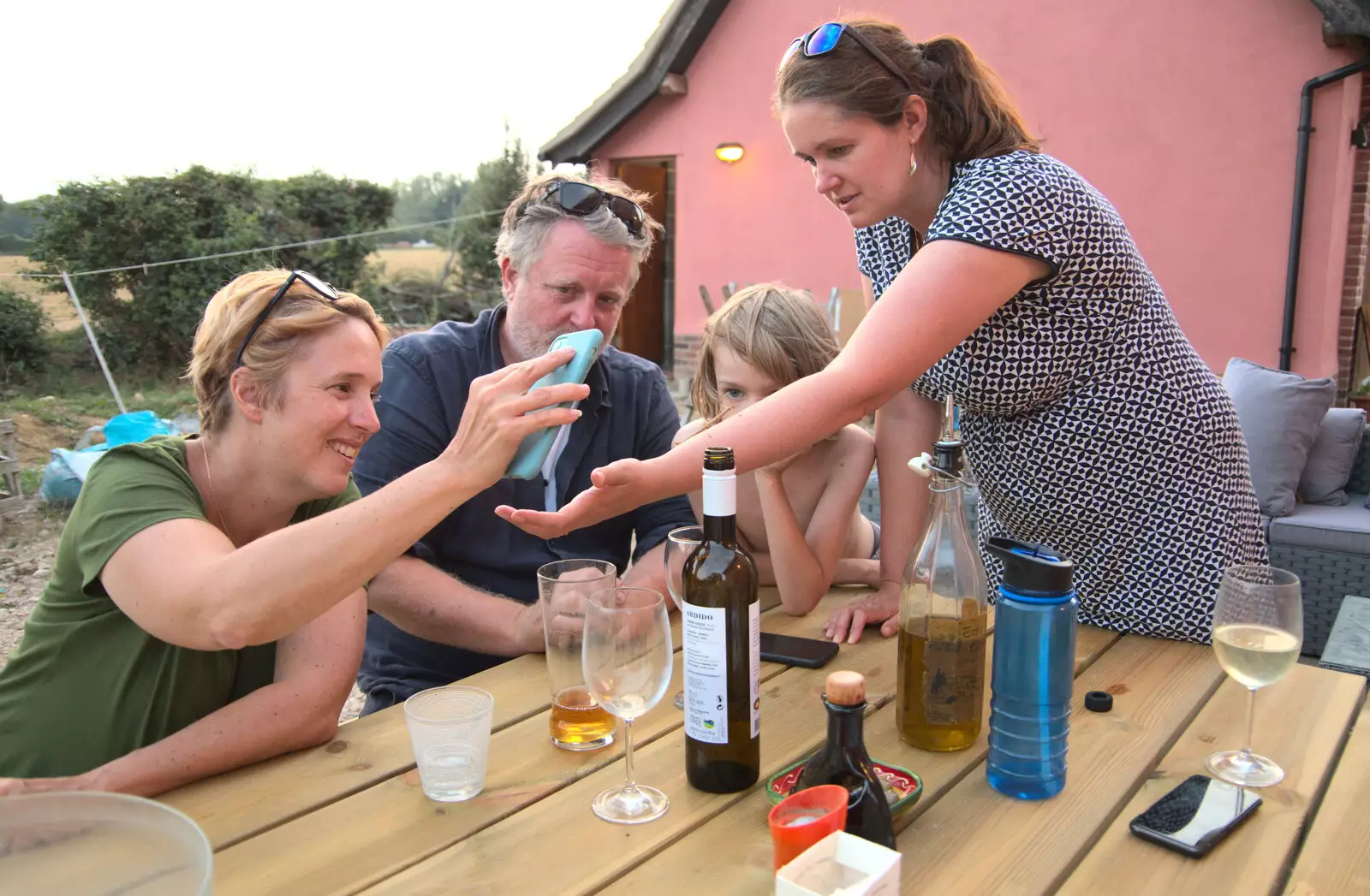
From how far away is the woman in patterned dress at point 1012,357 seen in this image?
149 cm

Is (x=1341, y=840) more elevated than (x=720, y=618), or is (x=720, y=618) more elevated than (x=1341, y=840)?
(x=720, y=618)

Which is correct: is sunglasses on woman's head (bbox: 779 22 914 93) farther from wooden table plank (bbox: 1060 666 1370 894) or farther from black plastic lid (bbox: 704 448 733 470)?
wooden table plank (bbox: 1060 666 1370 894)

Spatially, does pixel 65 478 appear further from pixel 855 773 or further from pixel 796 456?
pixel 855 773

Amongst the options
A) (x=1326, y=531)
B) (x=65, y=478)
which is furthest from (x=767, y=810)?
(x=65, y=478)

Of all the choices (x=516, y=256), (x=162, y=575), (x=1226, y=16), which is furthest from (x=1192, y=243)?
(x=162, y=575)

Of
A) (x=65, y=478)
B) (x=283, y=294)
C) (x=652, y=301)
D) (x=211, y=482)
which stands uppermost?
(x=283, y=294)

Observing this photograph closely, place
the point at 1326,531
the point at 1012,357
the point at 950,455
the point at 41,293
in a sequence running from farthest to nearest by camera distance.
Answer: the point at 41,293
the point at 1326,531
the point at 1012,357
the point at 950,455

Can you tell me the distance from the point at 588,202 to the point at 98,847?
183 centimetres

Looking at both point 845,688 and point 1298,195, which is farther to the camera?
point 1298,195

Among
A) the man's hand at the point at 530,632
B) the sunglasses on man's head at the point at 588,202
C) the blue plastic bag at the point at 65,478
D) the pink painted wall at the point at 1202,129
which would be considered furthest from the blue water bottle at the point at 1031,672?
the pink painted wall at the point at 1202,129

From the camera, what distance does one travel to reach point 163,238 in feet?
28.1

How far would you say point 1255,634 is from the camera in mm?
1219

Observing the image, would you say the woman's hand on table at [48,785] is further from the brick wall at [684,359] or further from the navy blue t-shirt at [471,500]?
the brick wall at [684,359]

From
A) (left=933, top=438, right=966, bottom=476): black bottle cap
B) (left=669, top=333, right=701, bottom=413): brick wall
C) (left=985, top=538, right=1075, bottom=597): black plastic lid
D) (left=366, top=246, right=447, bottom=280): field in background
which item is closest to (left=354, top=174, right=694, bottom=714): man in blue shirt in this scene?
(left=933, top=438, right=966, bottom=476): black bottle cap
